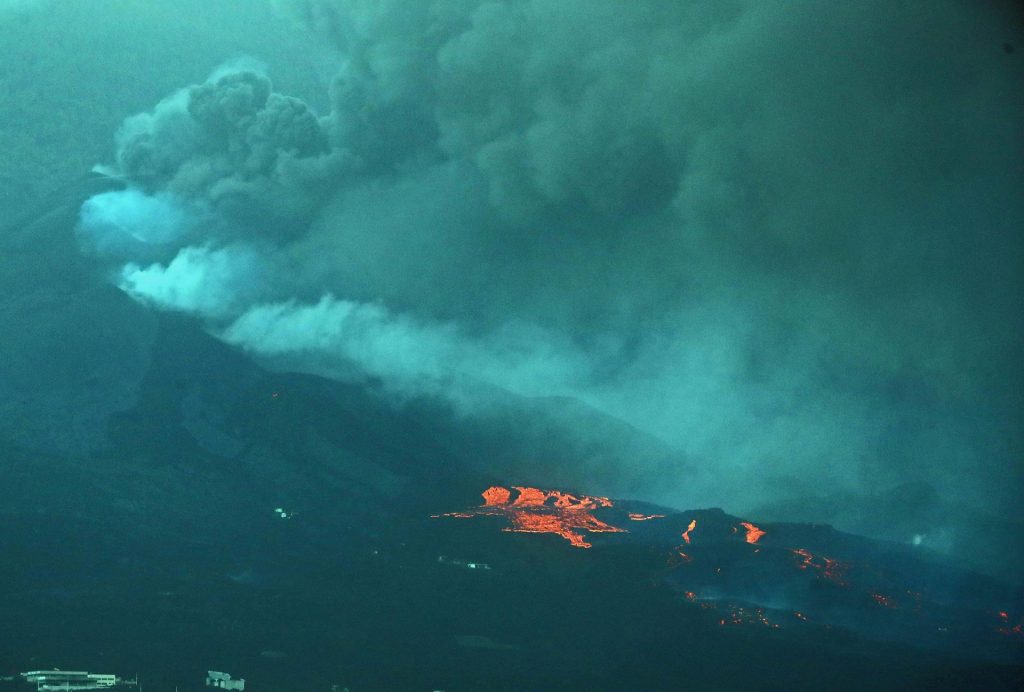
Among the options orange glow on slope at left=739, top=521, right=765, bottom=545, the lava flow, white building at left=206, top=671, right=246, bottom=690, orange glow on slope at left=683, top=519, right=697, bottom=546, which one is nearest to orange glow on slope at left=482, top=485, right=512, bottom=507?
the lava flow

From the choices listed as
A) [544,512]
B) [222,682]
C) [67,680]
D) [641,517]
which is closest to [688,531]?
[641,517]

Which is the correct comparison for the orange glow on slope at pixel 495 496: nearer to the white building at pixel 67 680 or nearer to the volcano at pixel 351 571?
the volcano at pixel 351 571

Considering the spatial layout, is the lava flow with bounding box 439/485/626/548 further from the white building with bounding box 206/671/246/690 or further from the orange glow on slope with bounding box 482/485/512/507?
the white building with bounding box 206/671/246/690

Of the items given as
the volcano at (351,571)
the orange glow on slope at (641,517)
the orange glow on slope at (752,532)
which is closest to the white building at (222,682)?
the volcano at (351,571)

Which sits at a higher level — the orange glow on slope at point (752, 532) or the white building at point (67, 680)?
the orange glow on slope at point (752, 532)

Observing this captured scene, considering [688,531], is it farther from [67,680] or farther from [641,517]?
[67,680]

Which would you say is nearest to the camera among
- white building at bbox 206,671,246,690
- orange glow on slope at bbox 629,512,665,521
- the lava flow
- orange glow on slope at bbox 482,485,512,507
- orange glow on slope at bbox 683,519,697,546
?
white building at bbox 206,671,246,690
